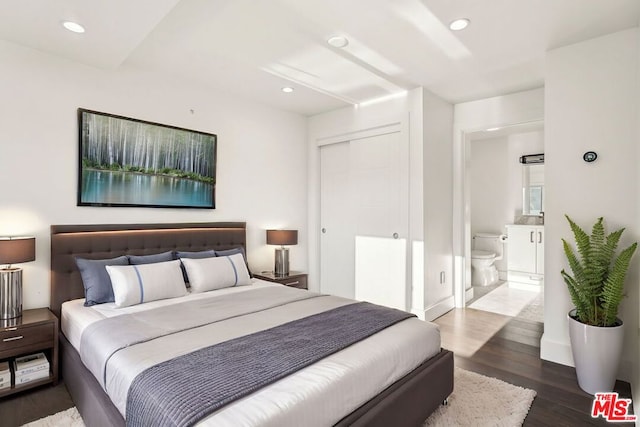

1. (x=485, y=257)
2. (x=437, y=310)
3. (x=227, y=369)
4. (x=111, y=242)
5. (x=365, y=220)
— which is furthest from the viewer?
(x=485, y=257)

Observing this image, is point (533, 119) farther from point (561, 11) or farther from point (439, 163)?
point (561, 11)

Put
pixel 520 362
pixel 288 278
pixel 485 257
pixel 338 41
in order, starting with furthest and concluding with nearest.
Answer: pixel 485 257 < pixel 288 278 < pixel 520 362 < pixel 338 41

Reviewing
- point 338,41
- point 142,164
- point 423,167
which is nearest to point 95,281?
point 142,164

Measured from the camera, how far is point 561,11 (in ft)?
7.73

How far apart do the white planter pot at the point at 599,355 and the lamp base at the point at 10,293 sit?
4.00 metres

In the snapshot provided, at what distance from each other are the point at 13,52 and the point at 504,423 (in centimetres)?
426

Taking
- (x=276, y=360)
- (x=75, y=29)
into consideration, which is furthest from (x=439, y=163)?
(x=75, y=29)

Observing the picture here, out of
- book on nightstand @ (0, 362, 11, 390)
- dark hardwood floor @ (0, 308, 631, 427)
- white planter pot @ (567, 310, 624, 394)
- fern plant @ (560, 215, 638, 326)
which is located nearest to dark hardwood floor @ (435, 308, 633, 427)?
dark hardwood floor @ (0, 308, 631, 427)

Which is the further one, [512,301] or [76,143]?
[512,301]

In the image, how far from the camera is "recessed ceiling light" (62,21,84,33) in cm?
231

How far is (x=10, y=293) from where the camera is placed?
242 cm

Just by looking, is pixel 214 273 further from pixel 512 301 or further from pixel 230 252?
pixel 512 301

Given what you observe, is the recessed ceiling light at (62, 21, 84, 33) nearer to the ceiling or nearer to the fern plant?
the ceiling

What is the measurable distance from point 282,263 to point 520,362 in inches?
99.9
